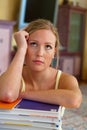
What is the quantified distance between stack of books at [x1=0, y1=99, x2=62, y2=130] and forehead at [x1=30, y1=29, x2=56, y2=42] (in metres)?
0.26

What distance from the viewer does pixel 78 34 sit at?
544 cm

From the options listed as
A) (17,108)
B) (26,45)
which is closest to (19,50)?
(26,45)

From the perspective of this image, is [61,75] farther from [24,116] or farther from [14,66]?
[24,116]

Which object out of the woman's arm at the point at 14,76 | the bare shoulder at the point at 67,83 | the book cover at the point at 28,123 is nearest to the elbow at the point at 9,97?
the woman's arm at the point at 14,76

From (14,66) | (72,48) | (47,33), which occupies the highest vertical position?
(47,33)

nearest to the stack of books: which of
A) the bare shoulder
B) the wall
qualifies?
the bare shoulder

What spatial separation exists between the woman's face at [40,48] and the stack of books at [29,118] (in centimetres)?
23

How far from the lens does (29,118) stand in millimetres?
597

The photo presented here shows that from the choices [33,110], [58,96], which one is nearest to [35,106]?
[33,110]

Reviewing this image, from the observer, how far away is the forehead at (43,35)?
0.81 m

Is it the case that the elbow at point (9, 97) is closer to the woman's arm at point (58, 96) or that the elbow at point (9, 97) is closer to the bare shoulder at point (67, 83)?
the woman's arm at point (58, 96)

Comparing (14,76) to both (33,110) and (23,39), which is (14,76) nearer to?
(23,39)

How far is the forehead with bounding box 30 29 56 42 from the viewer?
0.81m

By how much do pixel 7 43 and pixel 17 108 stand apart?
2.73 meters
